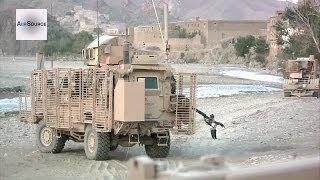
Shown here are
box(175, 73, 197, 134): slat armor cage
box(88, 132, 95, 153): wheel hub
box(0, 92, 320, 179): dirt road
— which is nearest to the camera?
box(0, 92, 320, 179): dirt road

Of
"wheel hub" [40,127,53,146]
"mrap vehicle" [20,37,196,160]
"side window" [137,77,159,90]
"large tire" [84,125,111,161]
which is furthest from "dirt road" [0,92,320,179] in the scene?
"side window" [137,77,159,90]

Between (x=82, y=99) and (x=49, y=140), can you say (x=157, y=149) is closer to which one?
(x=82, y=99)

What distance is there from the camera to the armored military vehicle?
32781 millimetres

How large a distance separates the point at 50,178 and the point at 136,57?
4.29m

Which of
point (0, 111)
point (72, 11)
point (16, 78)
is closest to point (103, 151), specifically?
point (0, 111)

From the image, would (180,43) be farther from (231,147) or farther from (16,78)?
(231,147)

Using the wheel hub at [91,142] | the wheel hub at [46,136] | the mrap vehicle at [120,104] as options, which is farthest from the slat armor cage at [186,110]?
the wheel hub at [46,136]

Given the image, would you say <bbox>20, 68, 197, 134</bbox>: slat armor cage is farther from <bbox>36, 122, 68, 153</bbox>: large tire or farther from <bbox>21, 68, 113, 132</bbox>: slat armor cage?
<bbox>36, 122, 68, 153</bbox>: large tire

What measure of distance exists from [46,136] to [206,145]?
399 centimetres

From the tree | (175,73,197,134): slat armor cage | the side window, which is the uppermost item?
the tree

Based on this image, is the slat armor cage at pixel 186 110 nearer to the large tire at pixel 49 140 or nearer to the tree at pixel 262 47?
the large tire at pixel 49 140

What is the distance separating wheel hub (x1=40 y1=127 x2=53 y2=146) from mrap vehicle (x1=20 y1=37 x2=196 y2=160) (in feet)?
1.16

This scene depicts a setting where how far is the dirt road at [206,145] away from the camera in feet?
40.8

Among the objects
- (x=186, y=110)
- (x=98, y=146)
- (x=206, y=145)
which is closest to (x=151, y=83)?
(x=186, y=110)
